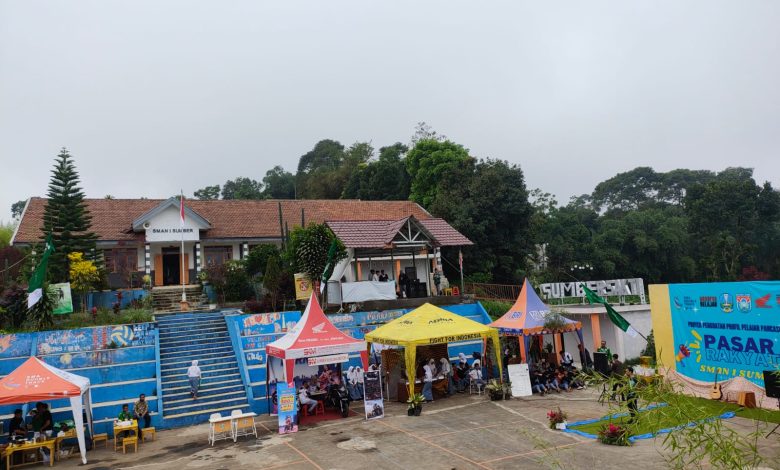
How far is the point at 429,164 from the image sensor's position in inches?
1515

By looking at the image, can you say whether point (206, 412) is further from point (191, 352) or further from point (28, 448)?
point (28, 448)

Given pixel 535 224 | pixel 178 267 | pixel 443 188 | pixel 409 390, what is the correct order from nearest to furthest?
pixel 409 390 → pixel 178 267 → pixel 535 224 → pixel 443 188

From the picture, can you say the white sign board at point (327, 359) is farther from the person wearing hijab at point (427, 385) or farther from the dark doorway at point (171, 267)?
the dark doorway at point (171, 267)

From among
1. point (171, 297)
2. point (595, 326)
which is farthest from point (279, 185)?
point (595, 326)

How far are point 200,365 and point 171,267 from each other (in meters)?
11.7

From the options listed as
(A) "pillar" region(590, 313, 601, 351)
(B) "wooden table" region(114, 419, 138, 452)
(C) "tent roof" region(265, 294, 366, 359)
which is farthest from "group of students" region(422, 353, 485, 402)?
(B) "wooden table" region(114, 419, 138, 452)

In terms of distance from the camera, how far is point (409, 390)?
14914 millimetres

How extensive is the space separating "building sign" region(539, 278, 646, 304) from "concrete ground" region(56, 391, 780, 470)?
9088 millimetres

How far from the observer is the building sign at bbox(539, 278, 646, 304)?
22109 mm

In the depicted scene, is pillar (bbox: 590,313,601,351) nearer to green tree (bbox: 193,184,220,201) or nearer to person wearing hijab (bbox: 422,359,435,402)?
person wearing hijab (bbox: 422,359,435,402)

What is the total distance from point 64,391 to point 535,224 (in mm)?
27422

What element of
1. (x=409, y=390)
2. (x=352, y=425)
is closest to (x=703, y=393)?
(x=409, y=390)

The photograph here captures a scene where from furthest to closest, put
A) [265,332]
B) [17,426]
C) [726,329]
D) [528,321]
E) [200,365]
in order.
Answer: [265,332] → [200,365] → [528,321] → [726,329] → [17,426]

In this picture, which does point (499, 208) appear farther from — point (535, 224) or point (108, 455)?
point (108, 455)
